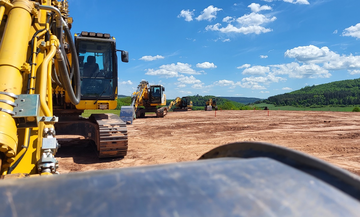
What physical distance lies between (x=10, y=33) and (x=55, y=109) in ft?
13.6

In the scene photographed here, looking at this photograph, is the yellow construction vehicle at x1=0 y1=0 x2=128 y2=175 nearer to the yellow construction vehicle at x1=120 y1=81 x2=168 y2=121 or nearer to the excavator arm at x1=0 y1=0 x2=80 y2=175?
the excavator arm at x1=0 y1=0 x2=80 y2=175

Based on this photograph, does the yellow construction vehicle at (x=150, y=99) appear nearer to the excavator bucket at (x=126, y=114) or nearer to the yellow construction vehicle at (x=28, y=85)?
the excavator bucket at (x=126, y=114)

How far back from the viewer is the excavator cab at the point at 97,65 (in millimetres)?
6348

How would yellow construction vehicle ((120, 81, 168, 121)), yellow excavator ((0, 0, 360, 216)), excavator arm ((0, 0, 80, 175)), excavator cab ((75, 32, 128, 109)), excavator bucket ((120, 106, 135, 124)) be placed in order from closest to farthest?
1. yellow excavator ((0, 0, 360, 216))
2. excavator arm ((0, 0, 80, 175))
3. excavator cab ((75, 32, 128, 109))
4. excavator bucket ((120, 106, 135, 124))
5. yellow construction vehicle ((120, 81, 168, 121))

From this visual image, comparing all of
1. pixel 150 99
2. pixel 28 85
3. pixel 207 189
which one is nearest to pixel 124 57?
pixel 28 85

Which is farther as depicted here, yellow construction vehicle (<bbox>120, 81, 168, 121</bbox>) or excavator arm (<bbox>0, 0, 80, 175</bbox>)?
yellow construction vehicle (<bbox>120, 81, 168, 121</bbox>)

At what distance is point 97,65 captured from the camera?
21.3ft

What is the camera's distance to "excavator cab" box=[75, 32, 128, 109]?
635 cm

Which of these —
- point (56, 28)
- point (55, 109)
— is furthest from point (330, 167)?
point (55, 109)

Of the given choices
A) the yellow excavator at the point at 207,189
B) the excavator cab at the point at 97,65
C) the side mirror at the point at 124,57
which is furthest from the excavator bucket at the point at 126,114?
the yellow excavator at the point at 207,189

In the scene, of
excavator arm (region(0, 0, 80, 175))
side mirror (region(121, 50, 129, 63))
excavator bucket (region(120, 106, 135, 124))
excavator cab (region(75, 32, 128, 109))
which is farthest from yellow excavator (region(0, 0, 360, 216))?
excavator bucket (region(120, 106, 135, 124))

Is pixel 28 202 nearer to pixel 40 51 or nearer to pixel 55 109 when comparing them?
pixel 40 51

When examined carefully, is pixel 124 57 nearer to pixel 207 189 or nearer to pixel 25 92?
pixel 25 92

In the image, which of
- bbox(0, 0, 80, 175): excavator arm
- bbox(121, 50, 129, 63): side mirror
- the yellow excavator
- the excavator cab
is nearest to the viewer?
the yellow excavator
